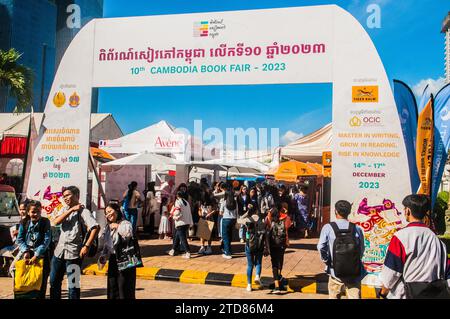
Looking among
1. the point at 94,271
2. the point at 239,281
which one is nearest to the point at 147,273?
the point at 94,271

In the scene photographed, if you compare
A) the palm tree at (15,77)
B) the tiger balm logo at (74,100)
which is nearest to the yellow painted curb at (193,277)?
the tiger balm logo at (74,100)

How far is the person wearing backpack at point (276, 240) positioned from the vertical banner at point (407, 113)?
8.10 ft

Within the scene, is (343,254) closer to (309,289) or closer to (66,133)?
(309,289)

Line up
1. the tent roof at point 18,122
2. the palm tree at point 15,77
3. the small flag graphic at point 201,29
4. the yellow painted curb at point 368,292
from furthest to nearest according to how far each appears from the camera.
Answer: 1. the tent roof at point 18,122
2. the palm tree at point 15,77
3. the small flag graphic at point 201,29
4. the yellow painted curb at point 368,292

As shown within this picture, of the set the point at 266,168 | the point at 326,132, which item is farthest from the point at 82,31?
the point at 326,132

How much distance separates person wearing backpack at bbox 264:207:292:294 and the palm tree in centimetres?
1374

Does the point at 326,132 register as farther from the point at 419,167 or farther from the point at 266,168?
the point at 419,167

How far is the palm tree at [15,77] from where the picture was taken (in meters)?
16.4

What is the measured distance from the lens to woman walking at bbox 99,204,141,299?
16.1 feet

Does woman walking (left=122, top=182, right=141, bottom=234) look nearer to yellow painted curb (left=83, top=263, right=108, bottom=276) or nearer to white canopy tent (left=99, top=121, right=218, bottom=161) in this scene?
yellow painted curb (left=83, top=263, right=108, bottom=276)

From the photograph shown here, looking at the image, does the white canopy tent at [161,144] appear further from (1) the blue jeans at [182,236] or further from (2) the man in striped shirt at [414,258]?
(2) the man in striped shirt at [414,258]

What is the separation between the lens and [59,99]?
8625mm

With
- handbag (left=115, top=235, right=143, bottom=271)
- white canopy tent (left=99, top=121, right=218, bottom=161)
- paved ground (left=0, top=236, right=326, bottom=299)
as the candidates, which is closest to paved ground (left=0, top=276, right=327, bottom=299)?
paved ground (left=0, top=236, right=326, bottom=299)

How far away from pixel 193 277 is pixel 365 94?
4583mm
